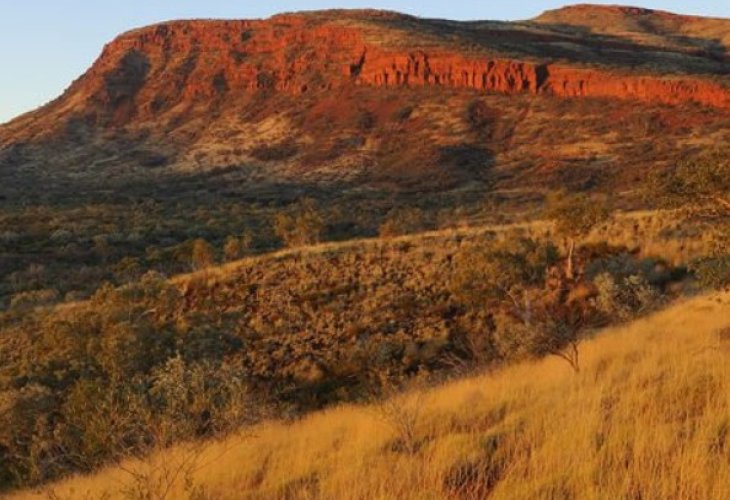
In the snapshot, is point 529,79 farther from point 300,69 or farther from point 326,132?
point 300,69

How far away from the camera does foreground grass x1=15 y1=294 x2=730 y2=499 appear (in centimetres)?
457

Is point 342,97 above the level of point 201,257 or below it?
above

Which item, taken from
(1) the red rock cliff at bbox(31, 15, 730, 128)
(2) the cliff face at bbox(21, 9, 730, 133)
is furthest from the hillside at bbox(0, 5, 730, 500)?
(2) the cliff face at bbox(21, 9, 730, 133)

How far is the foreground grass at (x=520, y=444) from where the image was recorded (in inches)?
180

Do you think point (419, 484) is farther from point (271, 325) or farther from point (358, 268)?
point (358, 268)

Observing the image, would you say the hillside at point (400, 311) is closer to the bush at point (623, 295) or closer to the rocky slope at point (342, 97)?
the bush at point (623, 295)

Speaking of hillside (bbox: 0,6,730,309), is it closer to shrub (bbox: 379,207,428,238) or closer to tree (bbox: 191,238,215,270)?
shrub (bbox: 379,207,428,238)

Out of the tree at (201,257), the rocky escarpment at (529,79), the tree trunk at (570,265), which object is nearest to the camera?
the tree trunk at (570,265)

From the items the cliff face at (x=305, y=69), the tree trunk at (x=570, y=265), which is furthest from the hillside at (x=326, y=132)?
the tree trunk at (x=570, y=265)

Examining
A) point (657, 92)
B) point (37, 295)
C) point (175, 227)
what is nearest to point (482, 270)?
point (37, 295)

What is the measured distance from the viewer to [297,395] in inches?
707

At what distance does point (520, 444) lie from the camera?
5.65m

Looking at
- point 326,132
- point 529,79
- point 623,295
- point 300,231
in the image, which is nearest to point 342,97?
point 326,132

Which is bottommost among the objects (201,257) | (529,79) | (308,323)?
(308,323)
